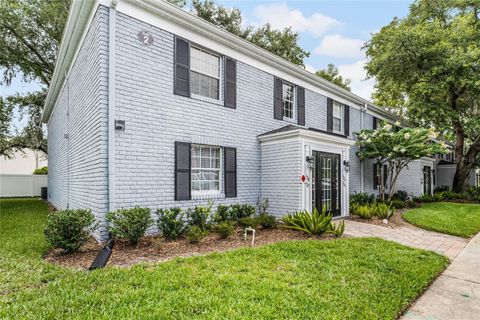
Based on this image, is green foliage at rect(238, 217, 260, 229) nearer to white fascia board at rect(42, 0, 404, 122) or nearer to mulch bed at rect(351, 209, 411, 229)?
mulch bed at rect(351, 209, 411, 229)

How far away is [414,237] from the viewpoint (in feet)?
21.4

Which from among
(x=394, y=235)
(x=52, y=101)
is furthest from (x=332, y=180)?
(x=52, y=101)

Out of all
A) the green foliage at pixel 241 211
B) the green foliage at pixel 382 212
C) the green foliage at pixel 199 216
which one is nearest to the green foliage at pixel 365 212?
the green foliage at pixel 382 212

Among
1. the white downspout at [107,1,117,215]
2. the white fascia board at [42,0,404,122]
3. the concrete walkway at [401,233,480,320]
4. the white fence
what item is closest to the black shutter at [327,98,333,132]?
the white fascia board at [42,0,404,122]

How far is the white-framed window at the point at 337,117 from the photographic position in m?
11.9

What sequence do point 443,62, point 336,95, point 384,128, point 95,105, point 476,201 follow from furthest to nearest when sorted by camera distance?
1. point 476,201
2. point 443,62
3. point 336,95
4. point 384,128
5. point 95,105

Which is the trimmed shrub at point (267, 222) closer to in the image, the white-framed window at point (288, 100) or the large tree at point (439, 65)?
the white-framed window at point (288, 100)

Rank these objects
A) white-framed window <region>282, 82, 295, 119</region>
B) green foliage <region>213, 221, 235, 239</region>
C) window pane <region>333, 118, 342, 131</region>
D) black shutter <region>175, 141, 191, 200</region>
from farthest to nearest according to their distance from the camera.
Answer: window pane <region>333, 118, 342, 131</region> → white-framed window <region>282, 82, 295, 119</region> → black shutter <region>175, 141, 191, 200</region> → green foliage <region>213, 221, 235, 239</region>

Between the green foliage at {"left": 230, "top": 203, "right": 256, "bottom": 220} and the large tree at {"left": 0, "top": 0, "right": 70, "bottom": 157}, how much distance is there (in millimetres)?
14549

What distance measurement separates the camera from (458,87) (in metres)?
13.6

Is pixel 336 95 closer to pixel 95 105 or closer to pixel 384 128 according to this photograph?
pixel 384 128

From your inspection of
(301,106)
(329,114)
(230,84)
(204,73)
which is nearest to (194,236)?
(204,73)

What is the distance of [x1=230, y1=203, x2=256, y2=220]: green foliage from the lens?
734 centimetres

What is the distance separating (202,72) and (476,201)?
15.0 metres
